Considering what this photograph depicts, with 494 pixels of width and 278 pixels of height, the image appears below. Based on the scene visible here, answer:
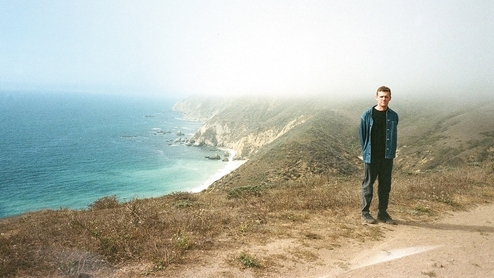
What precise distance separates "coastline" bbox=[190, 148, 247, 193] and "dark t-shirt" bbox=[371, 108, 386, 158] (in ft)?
167

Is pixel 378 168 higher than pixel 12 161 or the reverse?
higher

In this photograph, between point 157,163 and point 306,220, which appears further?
point 157,163

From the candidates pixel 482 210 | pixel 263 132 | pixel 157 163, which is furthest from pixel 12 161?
pixel 482 210

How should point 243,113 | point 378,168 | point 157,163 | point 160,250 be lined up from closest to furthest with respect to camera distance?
point 160,250, point 378,168, point 157,163, point 243,113

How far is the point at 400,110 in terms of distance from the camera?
79938mm

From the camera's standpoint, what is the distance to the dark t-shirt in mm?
6402

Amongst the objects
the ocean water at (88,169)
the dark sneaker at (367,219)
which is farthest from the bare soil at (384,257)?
the ocean water at (88,169)

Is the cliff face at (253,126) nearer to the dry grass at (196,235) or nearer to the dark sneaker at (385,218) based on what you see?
the dry grass at (196,235)

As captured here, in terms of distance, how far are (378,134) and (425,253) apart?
2633mm

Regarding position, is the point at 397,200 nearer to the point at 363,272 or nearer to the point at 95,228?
the point at 363,272

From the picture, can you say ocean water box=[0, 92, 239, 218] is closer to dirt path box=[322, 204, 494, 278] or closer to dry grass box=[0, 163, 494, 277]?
dry grass box=[0, 163, 494, 277]

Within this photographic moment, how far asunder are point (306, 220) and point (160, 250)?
383cm

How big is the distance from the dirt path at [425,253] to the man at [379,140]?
93cm

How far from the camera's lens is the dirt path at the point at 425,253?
4414 millimetres
